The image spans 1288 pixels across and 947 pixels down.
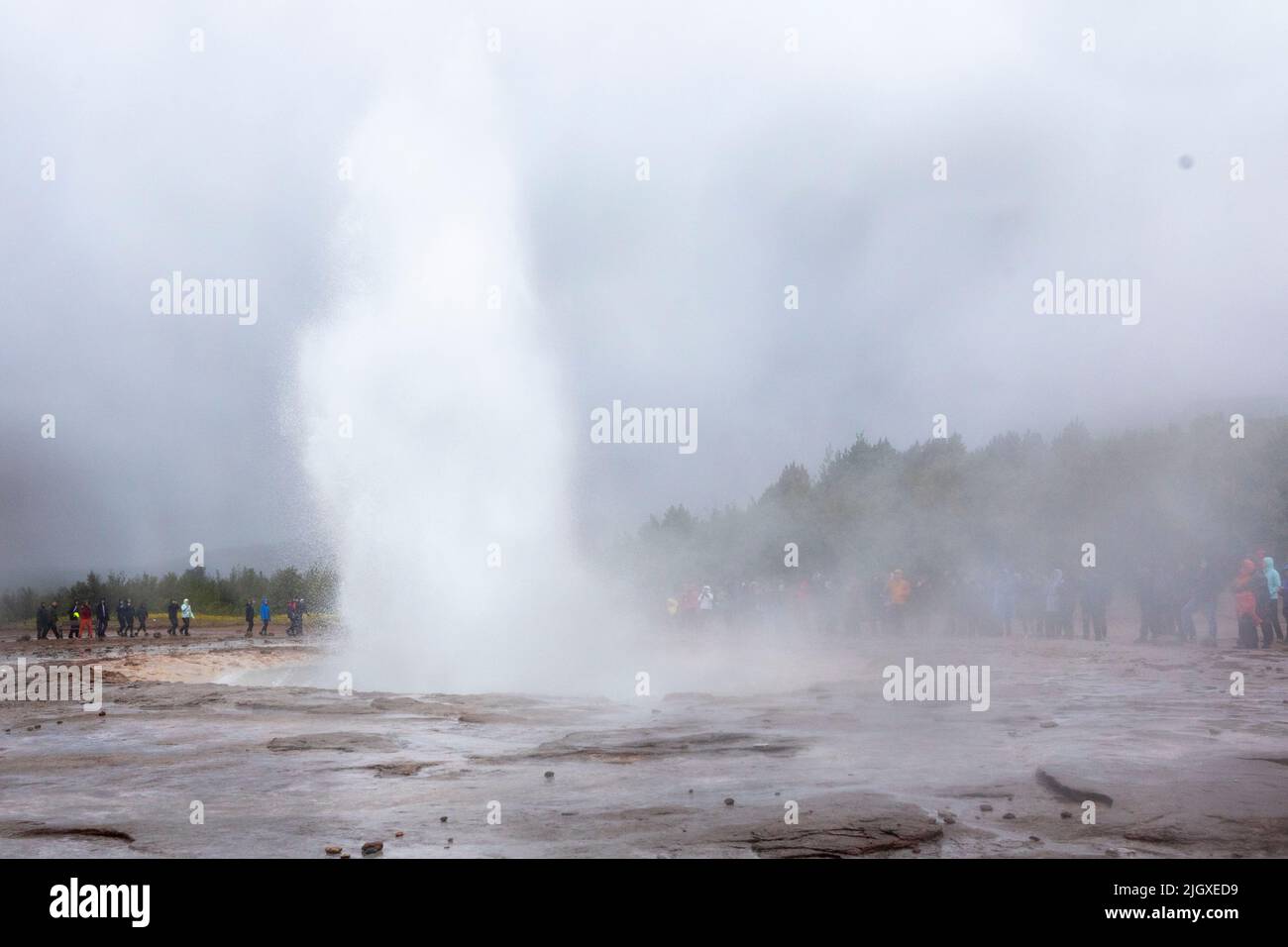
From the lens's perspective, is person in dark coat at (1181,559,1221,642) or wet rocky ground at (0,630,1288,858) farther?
person in dark coat at (1181,559,1221,642)

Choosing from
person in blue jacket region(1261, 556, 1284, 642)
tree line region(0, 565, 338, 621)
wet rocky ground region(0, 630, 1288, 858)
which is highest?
person in blue jacket region(1261, 556, 1284, 642)

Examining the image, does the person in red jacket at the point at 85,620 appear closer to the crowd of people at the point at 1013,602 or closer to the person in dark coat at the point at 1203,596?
the crowd of people at the point at 1013,602

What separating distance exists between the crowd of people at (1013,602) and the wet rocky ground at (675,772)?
475 cm

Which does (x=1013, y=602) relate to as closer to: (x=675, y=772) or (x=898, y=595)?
(x=898, y=595)

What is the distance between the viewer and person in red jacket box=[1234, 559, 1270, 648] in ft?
75.9

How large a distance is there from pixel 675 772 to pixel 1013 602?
23.2m

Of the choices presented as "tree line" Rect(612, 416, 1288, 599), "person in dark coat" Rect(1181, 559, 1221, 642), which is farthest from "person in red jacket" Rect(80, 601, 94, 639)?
"person in dark coat" Rect(1181, 559, 1221, 642)

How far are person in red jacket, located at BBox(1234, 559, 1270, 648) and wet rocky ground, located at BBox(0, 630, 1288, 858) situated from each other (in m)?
3.61

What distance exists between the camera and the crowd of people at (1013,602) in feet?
80.0

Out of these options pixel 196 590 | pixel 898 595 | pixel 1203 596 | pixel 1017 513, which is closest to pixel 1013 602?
pixel 898 595

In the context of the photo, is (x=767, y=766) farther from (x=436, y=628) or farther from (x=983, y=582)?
(x=983, y=582)

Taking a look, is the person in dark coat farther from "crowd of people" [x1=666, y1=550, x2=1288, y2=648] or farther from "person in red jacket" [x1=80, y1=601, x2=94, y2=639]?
"person in red jacket" [x1=80, y1=601, x2=94, y2=639]
